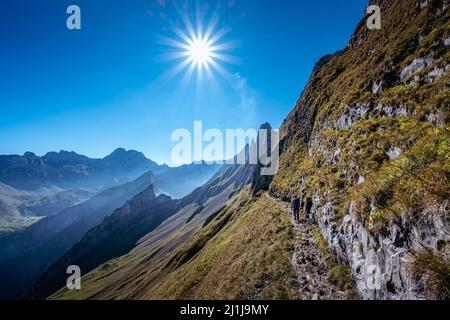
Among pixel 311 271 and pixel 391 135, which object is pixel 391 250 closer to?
pixel 311 271

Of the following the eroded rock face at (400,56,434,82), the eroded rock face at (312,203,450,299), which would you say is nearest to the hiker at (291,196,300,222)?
the eroded rock face at (312,203,450,299)

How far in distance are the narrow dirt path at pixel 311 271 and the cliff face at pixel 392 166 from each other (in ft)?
6.03

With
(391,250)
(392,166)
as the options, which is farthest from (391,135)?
(391,250)

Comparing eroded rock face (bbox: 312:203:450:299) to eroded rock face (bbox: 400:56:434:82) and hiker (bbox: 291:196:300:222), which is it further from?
eroded rock face (bbox: 400:56:434:82)

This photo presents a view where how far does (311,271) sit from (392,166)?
11.9 meters

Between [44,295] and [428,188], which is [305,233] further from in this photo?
[44,295]

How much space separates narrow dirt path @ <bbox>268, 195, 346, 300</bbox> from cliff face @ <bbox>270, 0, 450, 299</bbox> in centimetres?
184

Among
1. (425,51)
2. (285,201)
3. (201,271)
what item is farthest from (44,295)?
(425,51)

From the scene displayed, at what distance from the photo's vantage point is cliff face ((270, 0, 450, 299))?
468 inches

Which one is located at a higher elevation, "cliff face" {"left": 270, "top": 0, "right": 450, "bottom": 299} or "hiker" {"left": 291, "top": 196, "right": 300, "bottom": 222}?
"cliff face" {"left": 270, "top": 0, "right": 450, "bottom": 299}

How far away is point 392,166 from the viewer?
685 inches

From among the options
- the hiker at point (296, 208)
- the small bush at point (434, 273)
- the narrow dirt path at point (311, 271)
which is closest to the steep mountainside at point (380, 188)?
the small bush at point (434, 273)

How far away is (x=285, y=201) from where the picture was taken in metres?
43.1
